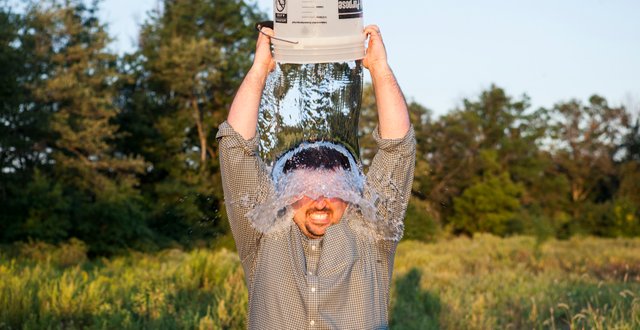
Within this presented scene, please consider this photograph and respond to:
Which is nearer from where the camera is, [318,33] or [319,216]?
[319,216]

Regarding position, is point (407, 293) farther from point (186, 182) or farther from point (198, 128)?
point (198, 128)

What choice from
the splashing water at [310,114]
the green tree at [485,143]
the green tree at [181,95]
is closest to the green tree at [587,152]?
the green tree at [485,143]

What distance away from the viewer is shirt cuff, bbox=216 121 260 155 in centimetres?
325

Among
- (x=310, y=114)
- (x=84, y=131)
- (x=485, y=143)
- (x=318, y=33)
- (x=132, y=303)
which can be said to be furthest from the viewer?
(x=485, y=143)

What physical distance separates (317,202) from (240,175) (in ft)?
1.00

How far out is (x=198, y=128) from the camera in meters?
33.1

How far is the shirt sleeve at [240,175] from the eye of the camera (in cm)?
325

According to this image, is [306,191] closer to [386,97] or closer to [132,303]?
[386,97]

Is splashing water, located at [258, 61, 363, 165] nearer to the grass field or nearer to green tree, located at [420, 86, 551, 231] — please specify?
the grass field

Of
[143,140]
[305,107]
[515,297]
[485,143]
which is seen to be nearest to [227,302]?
[515,297]

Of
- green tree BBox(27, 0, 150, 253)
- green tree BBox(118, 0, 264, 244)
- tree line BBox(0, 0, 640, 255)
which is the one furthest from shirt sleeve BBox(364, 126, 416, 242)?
green tree BBox(118, 0, 264, 244)

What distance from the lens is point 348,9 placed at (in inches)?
138

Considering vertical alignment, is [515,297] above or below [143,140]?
below

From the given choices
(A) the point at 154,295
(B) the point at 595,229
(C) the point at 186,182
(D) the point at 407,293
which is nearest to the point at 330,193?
(A) the point at 154,295
